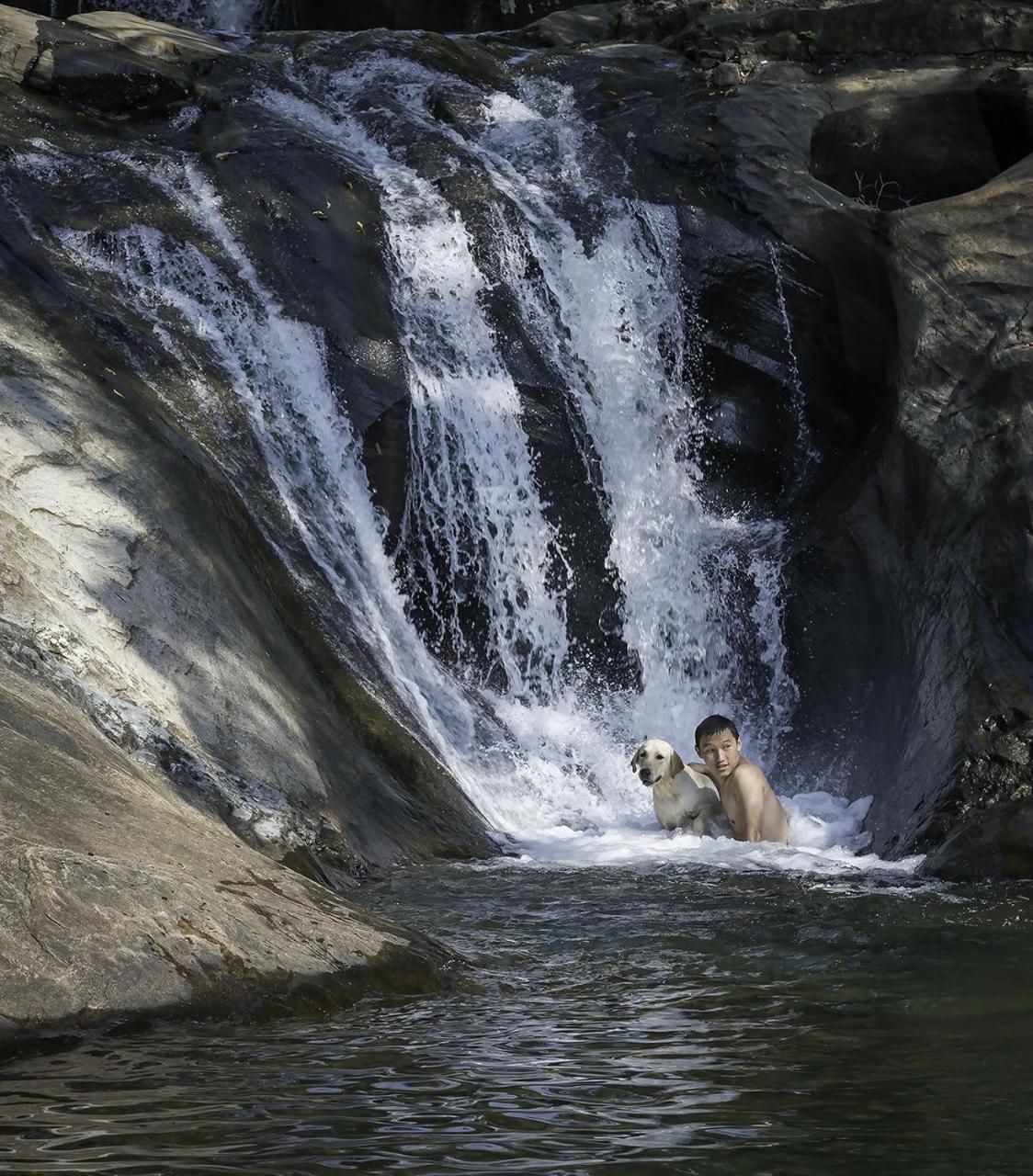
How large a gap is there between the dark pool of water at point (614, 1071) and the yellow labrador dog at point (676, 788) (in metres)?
3.03

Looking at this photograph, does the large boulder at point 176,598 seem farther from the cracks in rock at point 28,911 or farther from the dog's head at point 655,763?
the cracks in rock at point 28,911

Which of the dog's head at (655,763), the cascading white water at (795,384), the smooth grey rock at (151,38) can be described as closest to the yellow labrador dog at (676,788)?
the dog's head at (655,763)

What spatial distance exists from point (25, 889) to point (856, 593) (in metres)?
8.02

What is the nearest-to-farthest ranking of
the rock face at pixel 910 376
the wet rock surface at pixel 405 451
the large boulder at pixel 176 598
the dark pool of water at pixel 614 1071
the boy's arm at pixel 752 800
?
the dark pool of water at pixel 614 1071 → the wet rock surface at pixel 405 451 → the large boulder at pixel 176 598 → the boy's arm at pixel 752 800 → the rock face at pixel 910 376

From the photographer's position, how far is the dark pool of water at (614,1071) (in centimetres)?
328

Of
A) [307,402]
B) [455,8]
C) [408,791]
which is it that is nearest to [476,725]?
[408,791]

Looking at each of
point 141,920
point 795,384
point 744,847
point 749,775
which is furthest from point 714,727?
point 141,920

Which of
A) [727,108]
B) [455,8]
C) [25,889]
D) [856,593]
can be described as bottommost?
[25,889]

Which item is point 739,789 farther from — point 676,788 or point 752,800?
point 676,788

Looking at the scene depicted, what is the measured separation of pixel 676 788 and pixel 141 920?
5.15 metres

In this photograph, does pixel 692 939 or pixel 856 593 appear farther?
pixel 856 593

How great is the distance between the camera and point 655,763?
29.8 feet

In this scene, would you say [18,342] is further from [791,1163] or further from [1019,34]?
[1019,34]

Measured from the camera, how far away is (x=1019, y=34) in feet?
46.6
